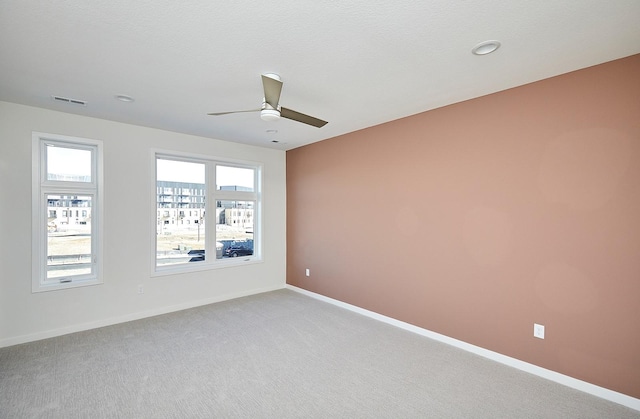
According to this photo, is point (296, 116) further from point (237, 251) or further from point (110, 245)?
point (237, 251)

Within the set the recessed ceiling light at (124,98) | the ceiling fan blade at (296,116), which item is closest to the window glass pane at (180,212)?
the recessed ceiling light at (124,98)

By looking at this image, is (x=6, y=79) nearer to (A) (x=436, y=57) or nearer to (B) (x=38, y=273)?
(B) (x=38, y=273)

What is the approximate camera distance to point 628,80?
2.22 meters

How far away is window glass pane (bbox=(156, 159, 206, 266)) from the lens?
436 cm

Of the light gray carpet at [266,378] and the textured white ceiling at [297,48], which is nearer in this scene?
the textured white ceiling at [297,48]

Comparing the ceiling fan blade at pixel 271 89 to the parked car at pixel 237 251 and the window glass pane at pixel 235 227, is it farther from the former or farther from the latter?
the parked car at pixel 237 251

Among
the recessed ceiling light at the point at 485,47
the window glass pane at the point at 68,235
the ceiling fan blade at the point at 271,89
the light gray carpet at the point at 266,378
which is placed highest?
the recessed ceiling light at the point at 485,47

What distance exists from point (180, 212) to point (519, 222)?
4.35 m

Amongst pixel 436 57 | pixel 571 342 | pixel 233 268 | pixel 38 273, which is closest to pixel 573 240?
pixel 571 342

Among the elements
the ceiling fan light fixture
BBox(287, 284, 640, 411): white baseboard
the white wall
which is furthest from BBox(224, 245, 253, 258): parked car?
the ceiling fan light fixture

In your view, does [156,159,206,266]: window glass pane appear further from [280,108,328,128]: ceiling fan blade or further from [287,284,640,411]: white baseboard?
[287,284,640,411]: white baseboard

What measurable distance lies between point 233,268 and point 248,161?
A: 1.83 meters

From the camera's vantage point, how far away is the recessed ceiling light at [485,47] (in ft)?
6.67

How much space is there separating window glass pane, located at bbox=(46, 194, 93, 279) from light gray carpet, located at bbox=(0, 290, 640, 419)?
0.83 metres
